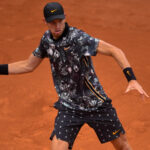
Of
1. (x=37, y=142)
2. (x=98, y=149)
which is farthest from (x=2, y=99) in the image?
(x=98, y=149)

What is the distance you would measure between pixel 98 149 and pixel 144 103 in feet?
3.87

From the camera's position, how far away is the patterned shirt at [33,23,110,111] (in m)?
3.29

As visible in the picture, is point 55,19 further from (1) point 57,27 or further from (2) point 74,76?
(2) point 74,76

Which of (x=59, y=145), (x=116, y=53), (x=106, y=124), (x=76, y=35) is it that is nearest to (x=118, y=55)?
(x=116, y=53)

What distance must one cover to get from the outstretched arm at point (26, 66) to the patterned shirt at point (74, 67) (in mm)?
70

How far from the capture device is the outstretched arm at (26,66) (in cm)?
363

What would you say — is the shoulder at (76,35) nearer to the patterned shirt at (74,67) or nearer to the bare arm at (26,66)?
the patterned shirt at (74,67)

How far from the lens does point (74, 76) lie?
133 inches

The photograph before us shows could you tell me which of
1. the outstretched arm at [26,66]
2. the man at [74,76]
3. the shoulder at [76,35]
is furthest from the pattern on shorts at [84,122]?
the shoulder at [76,35]

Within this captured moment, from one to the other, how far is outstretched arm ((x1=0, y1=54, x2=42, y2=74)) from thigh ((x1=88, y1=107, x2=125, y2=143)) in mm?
711

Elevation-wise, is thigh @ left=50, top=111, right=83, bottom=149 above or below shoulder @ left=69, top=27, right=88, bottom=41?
below

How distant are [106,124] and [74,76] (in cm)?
56

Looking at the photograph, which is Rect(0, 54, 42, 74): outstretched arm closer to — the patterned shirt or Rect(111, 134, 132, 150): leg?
the patterned shirt

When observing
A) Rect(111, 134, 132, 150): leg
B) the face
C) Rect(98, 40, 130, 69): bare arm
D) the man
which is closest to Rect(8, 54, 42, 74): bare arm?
the man
